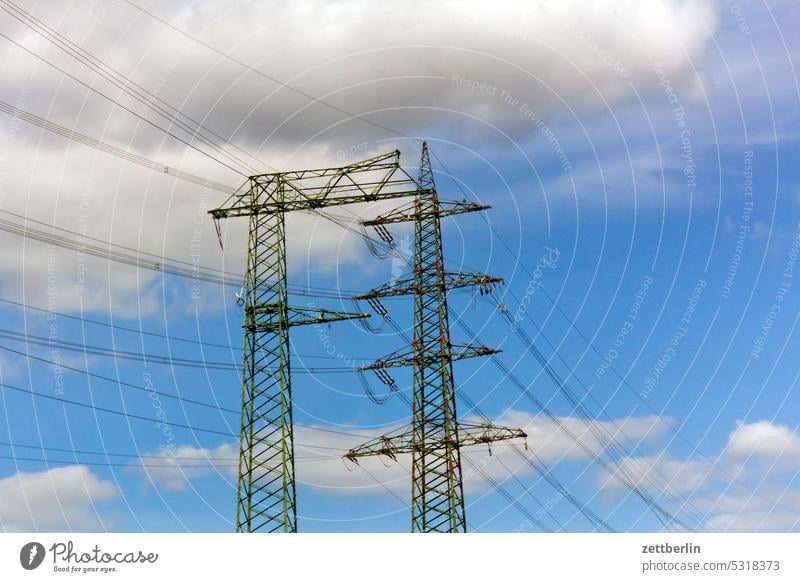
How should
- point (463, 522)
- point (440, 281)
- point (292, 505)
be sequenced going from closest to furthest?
point (292, 505), point (463, 522), point (440, 281)

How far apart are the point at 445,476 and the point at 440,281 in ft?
37.4

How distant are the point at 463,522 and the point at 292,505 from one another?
12808mm

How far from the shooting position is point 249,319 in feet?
194

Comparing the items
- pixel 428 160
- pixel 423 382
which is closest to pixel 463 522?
pixel 423 382
